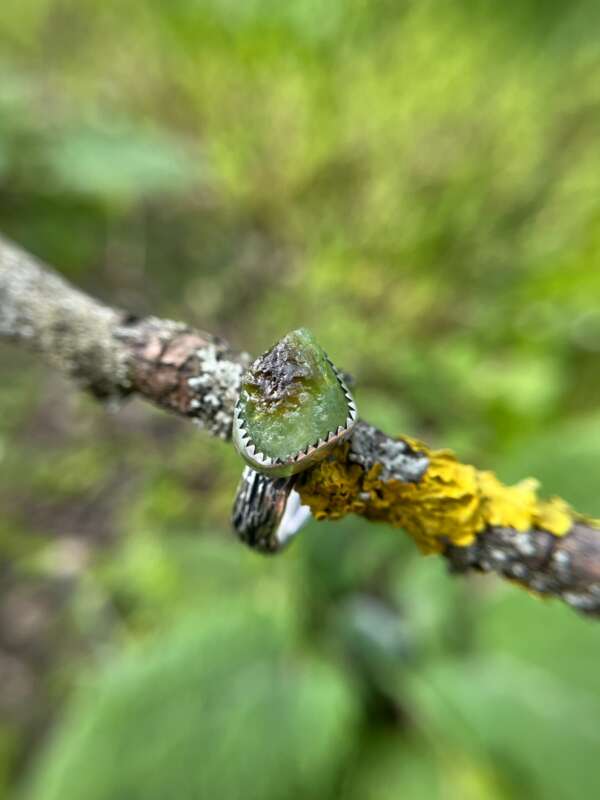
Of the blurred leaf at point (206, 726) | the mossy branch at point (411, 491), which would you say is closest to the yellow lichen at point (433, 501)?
the mossy branch at point (411, 491)

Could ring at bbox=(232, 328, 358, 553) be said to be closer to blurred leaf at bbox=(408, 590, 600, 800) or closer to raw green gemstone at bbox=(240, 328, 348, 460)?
raw green gemstone at bbox=(240, 328, 348, 460)

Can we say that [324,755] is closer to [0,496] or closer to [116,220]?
[0,496]

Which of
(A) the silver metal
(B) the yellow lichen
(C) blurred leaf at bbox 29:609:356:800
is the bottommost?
(C) blurred leaf at bbox 29:609:356:800

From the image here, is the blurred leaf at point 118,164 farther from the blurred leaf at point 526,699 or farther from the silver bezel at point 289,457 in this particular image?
the silver bezel at point 289,457

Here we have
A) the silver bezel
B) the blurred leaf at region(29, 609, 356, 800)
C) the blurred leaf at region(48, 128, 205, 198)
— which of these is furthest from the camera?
the blurred leaf at region(48, 128, 205, 198)

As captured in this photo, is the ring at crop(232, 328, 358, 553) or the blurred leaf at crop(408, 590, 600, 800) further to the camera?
the blurred leaf at crop(408, 590, 600, 800)

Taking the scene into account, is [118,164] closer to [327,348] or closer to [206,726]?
[327,348]

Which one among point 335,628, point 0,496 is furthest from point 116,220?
point 335,628

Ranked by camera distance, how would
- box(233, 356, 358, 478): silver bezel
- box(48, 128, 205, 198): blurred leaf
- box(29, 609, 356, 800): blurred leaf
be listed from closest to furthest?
box(233, 356, 358, 478): silver bezel, box(29, 609, 356, 800): blurred leaf, box(48, 128, 205, 198): blurred leaf

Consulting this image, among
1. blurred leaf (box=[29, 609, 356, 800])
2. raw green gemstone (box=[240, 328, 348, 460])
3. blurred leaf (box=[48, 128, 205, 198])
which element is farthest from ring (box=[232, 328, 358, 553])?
blurred leaf (box=[48, 128, 205, 198])
